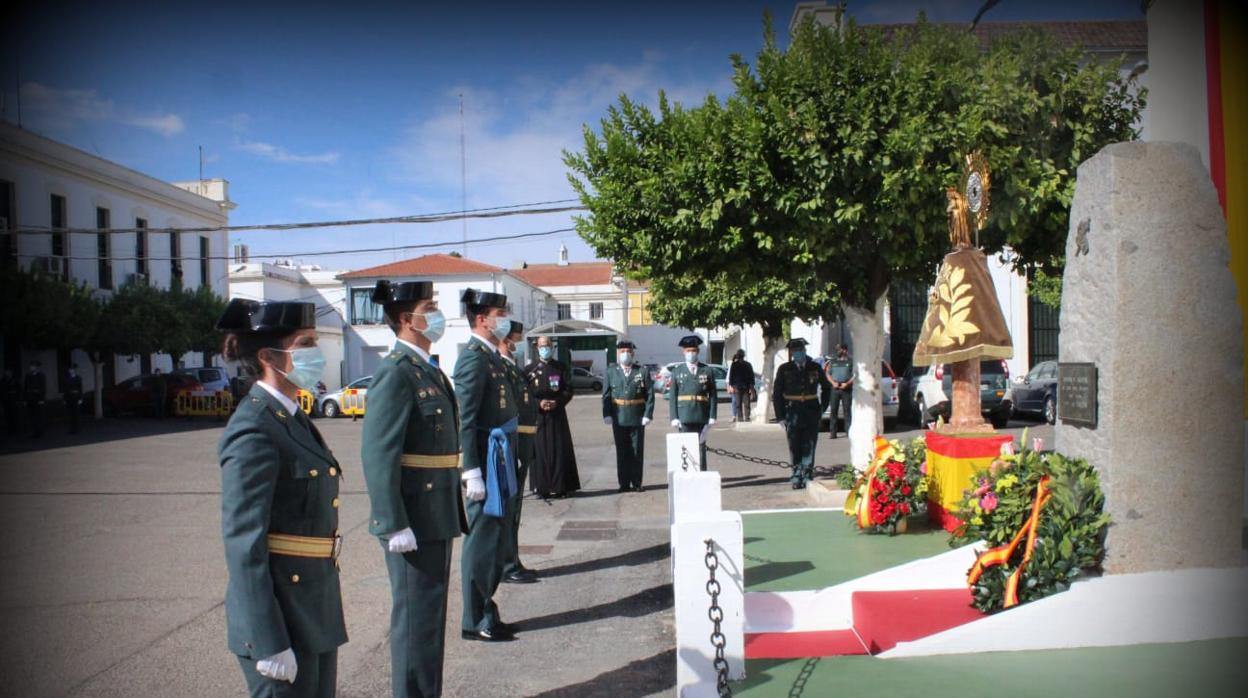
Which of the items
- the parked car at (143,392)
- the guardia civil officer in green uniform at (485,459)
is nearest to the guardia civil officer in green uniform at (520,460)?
the guardia civil officer in green uniform at (485,459)

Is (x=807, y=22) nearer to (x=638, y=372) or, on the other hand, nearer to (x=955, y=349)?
(x=955, y=349)

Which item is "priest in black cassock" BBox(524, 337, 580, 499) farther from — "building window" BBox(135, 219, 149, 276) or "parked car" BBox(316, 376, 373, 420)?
"building window" BBox(135, 219, 149, 276)

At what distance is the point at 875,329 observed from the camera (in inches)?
414

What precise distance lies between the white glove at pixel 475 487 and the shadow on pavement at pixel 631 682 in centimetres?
142

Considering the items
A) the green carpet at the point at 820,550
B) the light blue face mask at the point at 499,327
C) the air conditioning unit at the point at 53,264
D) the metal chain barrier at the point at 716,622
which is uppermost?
the air conditioning unit at the point at 53,264

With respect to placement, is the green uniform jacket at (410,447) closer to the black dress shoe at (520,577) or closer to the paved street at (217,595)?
the paved street at (217,595)

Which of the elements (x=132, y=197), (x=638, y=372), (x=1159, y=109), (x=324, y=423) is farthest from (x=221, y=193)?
(x=1159, y=109)

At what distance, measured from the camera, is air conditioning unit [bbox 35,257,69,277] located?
27836 millimetres

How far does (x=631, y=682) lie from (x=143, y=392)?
29527 millimetres

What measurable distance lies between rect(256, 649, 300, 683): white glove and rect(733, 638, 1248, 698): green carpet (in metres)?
2.35

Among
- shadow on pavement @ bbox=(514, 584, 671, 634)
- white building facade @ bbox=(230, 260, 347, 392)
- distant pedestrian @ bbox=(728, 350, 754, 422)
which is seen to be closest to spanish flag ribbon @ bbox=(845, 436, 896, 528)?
shadow on pavement @ bbox=(514, 584, 671, 634)

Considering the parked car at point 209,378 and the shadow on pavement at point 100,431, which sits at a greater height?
the parked car at point 209,378

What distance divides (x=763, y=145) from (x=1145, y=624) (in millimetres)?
5578

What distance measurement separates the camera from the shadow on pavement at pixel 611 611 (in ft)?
20.2
